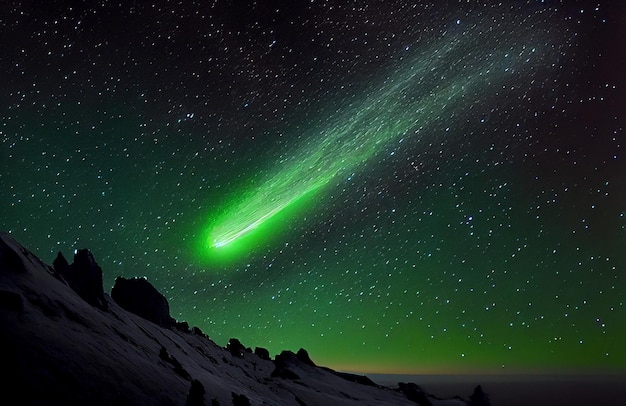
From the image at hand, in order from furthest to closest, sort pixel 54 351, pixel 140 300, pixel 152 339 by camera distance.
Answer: pixel 140 300 → pixel 152 339 → pixel 54 351

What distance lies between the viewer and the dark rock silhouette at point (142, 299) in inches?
1754

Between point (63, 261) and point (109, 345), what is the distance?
575 inches

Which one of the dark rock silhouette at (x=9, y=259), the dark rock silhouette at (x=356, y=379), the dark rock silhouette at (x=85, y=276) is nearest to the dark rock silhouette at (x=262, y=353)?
the dark rock silhouette at (x=356, y=379)

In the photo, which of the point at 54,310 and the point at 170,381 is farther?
the point at 170,381

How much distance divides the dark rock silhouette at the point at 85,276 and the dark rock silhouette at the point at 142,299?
48.3ft

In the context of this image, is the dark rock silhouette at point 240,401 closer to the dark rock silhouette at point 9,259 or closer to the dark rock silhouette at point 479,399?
the dark rock silhouette at point 9,259

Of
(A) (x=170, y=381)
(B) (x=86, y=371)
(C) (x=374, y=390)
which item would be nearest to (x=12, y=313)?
(B) (x=86, y=371)

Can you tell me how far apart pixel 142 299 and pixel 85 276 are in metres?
17.9

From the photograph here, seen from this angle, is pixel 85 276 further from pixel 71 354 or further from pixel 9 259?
pixel 71 354

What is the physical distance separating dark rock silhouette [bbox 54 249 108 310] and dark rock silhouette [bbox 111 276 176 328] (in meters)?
14.7

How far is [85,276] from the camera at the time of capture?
2931cm

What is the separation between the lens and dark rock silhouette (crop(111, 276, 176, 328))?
4456 cm

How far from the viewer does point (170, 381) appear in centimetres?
2080

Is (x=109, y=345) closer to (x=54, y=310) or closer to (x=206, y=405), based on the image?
(x=54, y=310)
